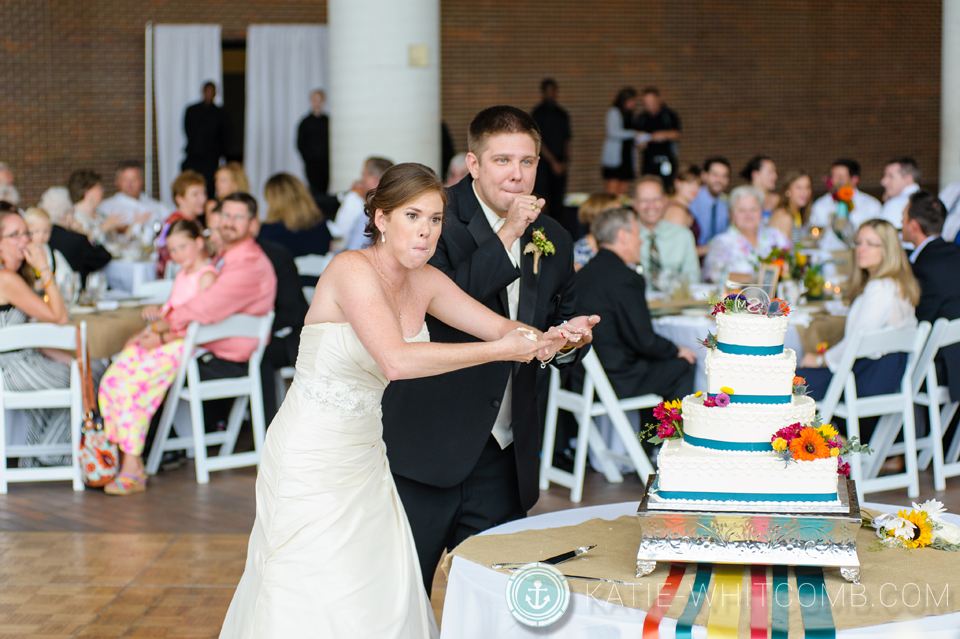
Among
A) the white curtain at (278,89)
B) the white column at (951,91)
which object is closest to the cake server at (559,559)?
the white column at (951,91)

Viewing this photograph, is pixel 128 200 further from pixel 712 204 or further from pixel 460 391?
pixel 460 391

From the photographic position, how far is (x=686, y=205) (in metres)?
8.22

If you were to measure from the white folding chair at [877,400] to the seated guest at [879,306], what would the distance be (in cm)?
6

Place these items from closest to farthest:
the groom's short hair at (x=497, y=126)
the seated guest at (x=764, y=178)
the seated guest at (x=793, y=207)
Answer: the groom's short hair at (x=497, y=126), the seated guest at (x=793, y=207), the seated guest at (x=764, y=178)

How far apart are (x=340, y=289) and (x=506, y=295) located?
1.99 feet

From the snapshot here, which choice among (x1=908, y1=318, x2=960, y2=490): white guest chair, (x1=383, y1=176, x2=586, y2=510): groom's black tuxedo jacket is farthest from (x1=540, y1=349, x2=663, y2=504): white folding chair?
(x1=383, y1=176, x2=586, y2=510): groom's black tuxedo jacket

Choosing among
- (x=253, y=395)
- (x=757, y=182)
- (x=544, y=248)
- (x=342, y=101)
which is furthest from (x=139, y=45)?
(x=544, y=248)

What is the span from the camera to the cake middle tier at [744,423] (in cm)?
214

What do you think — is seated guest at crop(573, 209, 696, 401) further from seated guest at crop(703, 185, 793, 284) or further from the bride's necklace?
the bride's necklace

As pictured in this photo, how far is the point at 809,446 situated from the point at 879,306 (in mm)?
3192

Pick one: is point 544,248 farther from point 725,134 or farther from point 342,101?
point 725,134

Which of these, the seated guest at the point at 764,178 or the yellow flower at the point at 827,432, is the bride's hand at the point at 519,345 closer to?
the yellow flower at the point at 827,432

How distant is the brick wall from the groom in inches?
429

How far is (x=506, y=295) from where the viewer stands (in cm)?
282
